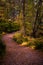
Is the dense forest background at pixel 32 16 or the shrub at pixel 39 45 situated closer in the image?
the shrub at pixel 39 45

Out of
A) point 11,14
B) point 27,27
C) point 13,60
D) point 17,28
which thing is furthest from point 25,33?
point 11,14

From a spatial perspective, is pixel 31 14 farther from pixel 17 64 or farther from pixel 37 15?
pixel 17 64

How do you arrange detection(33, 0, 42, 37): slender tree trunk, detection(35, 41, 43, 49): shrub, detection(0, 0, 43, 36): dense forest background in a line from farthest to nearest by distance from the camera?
detection(0, 0, 43, 36): dense forest background
detection(33, 0, 42, 37): slender tree trunk
detection(35, 41, 43, 49): shrub

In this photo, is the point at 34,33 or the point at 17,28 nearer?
the point at 34,33

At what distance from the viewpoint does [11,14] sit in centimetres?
2867

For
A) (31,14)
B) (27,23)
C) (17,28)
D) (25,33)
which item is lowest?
(17,28)

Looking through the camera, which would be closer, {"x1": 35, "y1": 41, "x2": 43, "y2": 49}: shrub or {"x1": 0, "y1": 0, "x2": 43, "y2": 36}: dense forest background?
{"x1": 35, "y1": 41, "x2": 43, "y2": 49}: shrub

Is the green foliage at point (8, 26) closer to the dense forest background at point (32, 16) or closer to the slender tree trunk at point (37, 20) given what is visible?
the dense forest background at point (32, 16)

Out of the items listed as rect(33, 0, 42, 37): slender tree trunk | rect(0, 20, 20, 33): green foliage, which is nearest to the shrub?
rect(33, 0, 42, 37): slender tree trunk

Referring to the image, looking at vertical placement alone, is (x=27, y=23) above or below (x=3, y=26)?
above

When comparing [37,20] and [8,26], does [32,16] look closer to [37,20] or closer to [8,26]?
[37,20]

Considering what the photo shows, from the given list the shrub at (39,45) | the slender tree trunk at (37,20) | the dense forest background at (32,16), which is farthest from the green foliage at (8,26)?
the shrub at (39,45)

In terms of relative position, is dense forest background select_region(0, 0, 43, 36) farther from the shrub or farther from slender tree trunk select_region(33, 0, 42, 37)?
the shrub

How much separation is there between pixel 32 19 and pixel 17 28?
9463mm
